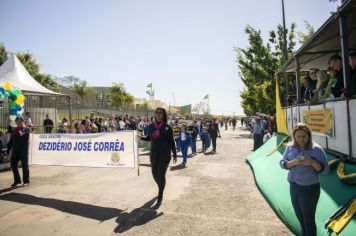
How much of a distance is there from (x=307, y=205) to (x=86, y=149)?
612 cm

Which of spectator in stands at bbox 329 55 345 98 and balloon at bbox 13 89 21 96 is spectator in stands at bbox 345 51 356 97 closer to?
spectator in stands at bbox 329 55 345 98

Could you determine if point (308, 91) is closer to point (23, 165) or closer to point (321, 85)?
point (321, 85)

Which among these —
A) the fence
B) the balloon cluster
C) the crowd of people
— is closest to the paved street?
the fence

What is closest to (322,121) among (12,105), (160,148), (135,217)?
(160,148)

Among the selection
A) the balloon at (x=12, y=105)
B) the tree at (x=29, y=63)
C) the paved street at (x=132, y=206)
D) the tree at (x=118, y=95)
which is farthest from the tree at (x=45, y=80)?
the paved street at (x=132, y=206)

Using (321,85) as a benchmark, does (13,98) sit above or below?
above

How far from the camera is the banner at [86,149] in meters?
7.69

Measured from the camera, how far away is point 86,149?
8328 millimetres

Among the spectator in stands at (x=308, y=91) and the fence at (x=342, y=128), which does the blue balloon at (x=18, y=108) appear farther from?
the fence at (x=342, y=128)

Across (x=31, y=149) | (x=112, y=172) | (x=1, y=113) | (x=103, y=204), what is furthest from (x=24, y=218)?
(x=1, y=113)

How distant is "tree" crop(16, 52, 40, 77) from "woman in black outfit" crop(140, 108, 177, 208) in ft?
142

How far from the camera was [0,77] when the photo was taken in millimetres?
15969

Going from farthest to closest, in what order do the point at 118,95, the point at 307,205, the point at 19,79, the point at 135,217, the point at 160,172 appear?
the point at 118,95
the point at 19,79
the point at 160,172
the point at 135,217
the point at 307,205

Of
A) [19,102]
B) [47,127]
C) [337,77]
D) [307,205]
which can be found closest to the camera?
[307,205]
